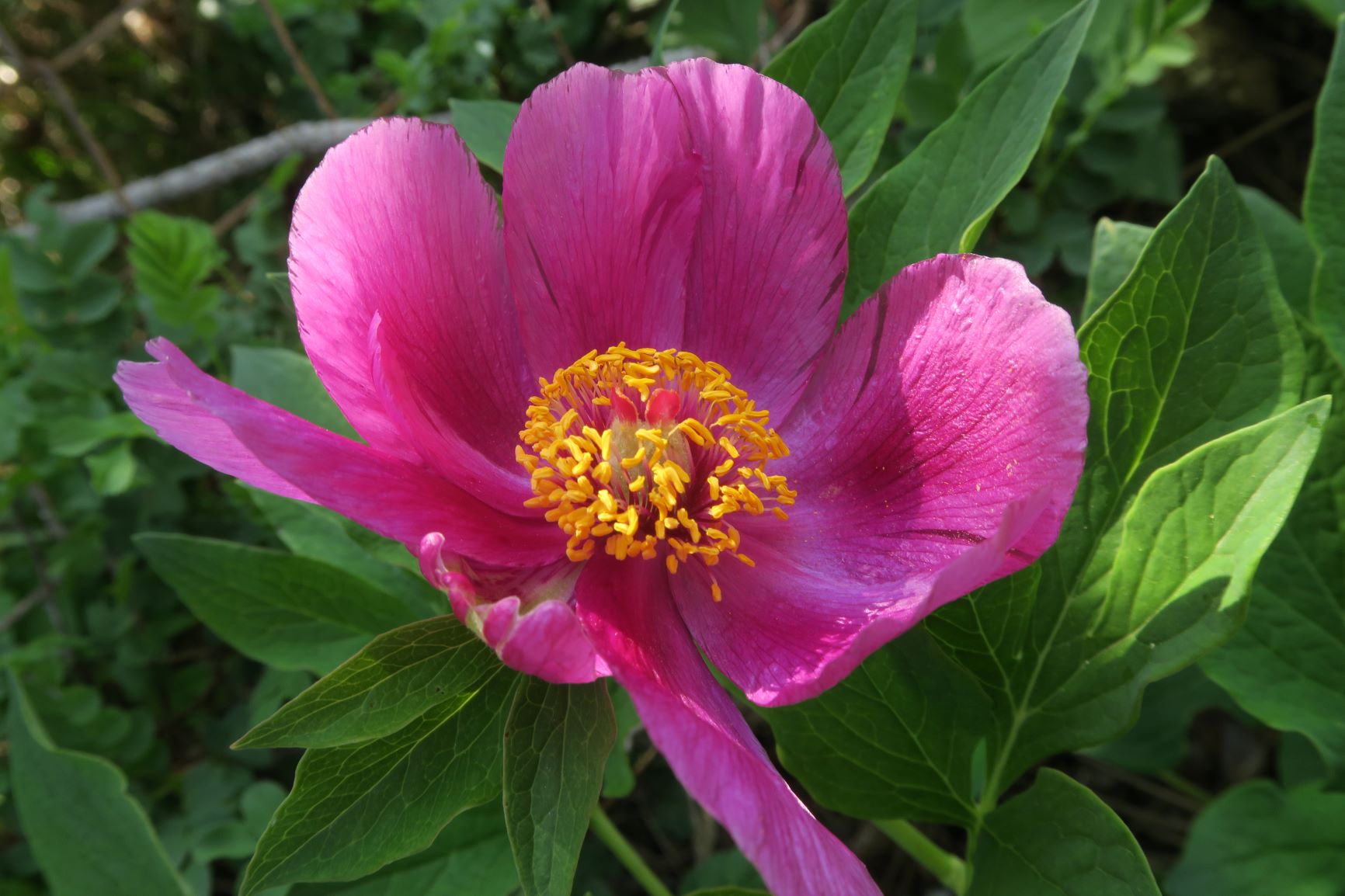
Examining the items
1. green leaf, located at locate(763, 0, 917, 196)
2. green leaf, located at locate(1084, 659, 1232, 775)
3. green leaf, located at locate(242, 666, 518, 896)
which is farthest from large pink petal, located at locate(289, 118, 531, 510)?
green leaf, located at locate(1084, 659, 1232, 775)

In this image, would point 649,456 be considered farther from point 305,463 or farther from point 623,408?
point 305,463

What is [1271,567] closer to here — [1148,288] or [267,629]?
[1148,288]

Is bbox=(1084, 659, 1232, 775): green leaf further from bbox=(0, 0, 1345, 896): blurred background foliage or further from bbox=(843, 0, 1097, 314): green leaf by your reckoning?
bbox=(843, 0, 1097, 314): green leaf

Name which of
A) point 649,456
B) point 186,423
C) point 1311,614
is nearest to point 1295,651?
point 1311,614

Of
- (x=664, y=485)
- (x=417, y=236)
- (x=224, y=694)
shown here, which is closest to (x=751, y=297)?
(x=664, y=485)

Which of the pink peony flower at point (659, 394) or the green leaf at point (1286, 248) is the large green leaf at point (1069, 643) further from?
the green leaf at point (1286, 248)

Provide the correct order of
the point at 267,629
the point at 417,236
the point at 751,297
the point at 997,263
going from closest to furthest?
the point at 997,263
the point at 417,236
the point at 751,297
the point at 267,629
